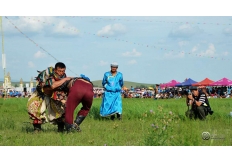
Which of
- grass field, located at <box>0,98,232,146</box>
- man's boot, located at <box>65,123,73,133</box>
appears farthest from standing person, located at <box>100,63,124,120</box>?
man's boot, located at <box>65,123,73,133</box>

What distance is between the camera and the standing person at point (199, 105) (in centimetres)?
1009

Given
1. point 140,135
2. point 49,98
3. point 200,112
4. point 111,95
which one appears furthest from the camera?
point 111,95

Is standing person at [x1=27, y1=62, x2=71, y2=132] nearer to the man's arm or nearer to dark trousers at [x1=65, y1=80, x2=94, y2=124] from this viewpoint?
the man's arm

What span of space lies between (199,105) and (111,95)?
8.48 feet

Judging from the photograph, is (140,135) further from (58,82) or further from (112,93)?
(112,93)

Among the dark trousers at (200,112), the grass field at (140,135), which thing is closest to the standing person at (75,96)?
the grass field at (140,135)

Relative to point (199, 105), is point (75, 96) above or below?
above

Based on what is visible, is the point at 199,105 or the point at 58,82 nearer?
the point at 58,82

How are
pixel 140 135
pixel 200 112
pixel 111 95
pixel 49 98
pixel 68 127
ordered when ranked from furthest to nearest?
1. pixel 111 95
2. pixel 200 112
3. pixel 49 98
4. pixel 68 127
5. pixel 140 135

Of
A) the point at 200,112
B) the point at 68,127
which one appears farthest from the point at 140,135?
the point at 200,112

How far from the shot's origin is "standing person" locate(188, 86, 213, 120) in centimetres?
1009

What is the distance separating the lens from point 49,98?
813 centimetres

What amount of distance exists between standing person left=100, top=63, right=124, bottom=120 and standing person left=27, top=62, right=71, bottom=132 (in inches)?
133
